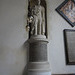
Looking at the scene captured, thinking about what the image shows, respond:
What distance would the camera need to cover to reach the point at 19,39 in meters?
3.34

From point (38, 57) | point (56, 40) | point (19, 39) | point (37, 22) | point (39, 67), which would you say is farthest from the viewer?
point (56, 40)

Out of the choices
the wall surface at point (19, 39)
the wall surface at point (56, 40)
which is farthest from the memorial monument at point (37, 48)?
the wall surface at point (56, 40)

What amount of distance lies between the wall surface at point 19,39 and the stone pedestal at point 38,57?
26cm

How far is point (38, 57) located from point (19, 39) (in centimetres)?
76

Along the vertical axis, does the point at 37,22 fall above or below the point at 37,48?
above

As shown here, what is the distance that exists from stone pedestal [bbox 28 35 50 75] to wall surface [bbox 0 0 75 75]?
26 centimetres

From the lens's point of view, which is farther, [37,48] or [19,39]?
[19,39]

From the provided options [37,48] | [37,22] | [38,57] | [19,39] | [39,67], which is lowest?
[39,67]

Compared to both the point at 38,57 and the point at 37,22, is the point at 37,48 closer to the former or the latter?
the point at 38,57

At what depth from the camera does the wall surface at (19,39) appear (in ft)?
10.4

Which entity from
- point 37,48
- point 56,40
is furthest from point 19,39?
point 56,40

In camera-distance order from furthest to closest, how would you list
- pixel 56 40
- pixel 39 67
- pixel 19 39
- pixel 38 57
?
pixel 56 40 < pixel 19 39 < pixel 38 57 < pixel 39 67

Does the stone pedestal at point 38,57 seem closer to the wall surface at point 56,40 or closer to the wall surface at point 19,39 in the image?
the wall surface at point 19,39

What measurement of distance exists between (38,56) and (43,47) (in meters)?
0.27
